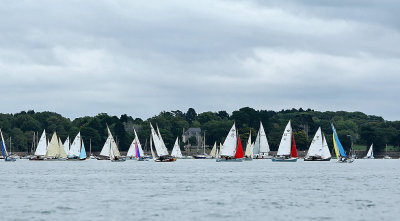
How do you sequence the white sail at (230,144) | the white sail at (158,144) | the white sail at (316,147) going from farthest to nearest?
the white sail at (316,147)
the white sail at (230,144)
the white sail at (158,144)

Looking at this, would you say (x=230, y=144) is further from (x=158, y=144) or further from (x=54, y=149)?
(x=54, y=149)

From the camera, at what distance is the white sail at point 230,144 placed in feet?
524

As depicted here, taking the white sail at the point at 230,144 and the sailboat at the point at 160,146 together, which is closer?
the sailboat at the point at 160,146

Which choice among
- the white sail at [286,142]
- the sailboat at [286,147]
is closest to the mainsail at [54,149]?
the sailboat at [286,147]

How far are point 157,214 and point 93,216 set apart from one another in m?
4.35

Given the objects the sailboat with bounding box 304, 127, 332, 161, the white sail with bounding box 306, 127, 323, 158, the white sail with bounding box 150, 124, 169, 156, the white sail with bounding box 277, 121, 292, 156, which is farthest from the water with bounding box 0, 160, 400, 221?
the white sail with bounding box 277, 121, 292, 156

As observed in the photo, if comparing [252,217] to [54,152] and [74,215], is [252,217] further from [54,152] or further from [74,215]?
[54,152]

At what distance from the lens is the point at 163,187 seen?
7631 cm

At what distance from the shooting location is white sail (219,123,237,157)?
160 m

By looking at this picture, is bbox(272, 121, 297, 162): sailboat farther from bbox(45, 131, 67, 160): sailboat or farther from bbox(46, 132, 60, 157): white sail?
bbox(46, 132, 60, 157): white sail

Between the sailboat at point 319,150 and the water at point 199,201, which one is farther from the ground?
the sailboat at point 319,150

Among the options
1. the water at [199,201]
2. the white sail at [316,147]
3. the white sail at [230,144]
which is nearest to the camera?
the water at [199,201]

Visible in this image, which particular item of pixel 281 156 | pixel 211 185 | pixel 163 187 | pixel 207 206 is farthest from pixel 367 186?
pixel 281 156

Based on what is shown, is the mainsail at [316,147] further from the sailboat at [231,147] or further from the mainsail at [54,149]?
the mainsail at [54,149]
